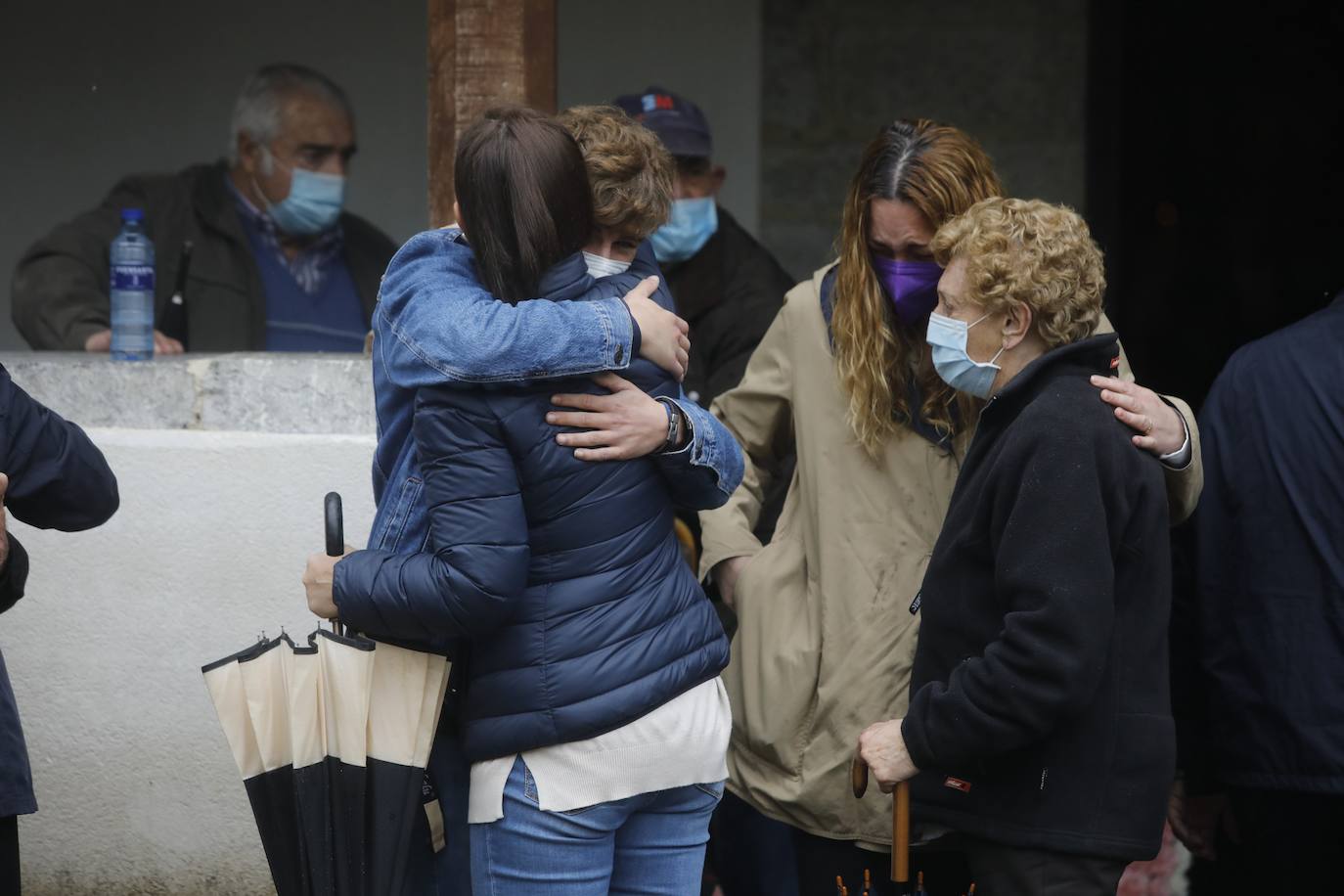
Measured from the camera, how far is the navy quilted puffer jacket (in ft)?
6.41

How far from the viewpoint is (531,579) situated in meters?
2.04

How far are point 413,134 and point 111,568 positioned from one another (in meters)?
2.38

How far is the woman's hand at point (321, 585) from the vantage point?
2064mm

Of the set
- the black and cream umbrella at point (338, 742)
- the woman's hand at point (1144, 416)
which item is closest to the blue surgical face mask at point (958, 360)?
the woman's hand at point (1144, 416)

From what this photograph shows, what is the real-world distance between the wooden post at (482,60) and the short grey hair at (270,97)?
1724mm

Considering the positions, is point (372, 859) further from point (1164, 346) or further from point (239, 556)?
point (1164, 346)

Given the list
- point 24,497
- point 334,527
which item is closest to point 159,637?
point 24,497

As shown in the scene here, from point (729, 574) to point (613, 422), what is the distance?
81cm

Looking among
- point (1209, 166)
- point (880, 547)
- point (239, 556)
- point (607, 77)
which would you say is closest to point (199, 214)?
point (607, 77)

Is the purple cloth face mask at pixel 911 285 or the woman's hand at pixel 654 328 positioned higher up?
the purple cloth face mask at pixel 911 285

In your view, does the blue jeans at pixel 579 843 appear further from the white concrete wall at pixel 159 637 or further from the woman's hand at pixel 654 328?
the white concrete wall at pixel 159 637

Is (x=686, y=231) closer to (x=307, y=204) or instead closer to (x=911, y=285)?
(x=911, y=285)


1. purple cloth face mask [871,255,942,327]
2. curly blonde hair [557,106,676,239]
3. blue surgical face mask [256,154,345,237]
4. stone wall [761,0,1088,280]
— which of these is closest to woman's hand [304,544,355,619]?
curly blonde hair [557,106,676,239]

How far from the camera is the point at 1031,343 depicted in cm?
222
